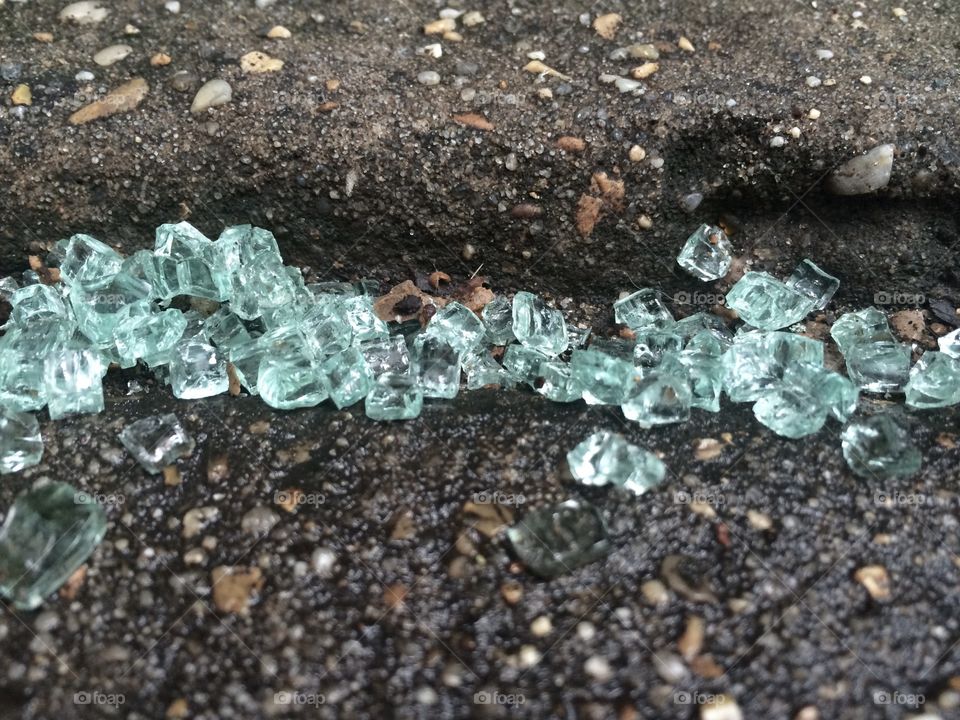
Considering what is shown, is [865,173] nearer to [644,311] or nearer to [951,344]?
[951,344]

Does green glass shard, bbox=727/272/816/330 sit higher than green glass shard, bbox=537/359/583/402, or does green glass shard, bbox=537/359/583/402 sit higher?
green glass shard, bbox=727/272/816/330

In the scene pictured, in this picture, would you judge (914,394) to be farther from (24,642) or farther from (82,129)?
(82,129)

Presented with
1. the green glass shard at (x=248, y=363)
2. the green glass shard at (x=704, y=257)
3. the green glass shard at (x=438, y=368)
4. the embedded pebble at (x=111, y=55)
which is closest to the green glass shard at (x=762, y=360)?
the green glass shard at (x=704, y=257)

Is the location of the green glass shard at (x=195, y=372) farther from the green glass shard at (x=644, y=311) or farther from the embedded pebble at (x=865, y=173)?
the embedded pebble at (x=865, y=173)

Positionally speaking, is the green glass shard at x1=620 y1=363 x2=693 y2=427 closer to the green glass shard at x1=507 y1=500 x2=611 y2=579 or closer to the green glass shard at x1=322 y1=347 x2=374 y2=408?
the green glass shard at x1=507 y1=500 x2=611 y2=579

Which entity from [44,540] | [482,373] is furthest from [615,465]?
[44,540]

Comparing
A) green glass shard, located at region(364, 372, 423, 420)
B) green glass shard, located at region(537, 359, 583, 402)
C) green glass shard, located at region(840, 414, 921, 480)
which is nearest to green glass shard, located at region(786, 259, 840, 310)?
green glass shard, located at region(840, 414, 921, 480)
